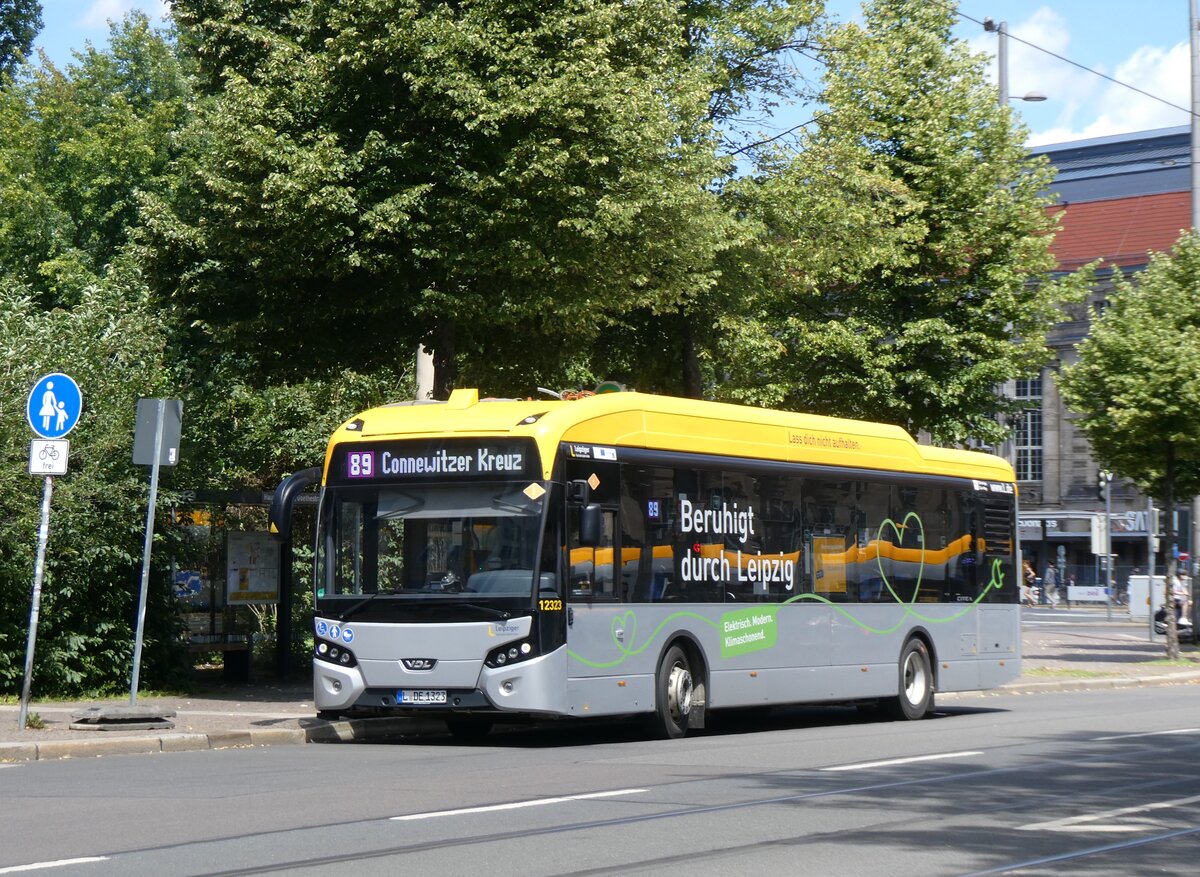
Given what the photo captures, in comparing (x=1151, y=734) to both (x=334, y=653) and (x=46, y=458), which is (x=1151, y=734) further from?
(x=46, y=458)

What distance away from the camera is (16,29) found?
54500 millimetres

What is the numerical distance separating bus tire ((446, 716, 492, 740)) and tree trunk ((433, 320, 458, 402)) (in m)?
4.94

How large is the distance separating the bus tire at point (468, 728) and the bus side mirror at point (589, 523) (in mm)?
2634

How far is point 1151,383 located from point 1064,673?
19.6 feet

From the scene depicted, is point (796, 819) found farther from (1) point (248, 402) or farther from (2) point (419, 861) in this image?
(1) point (248, 402)

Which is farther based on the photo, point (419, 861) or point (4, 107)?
point (4, 107)

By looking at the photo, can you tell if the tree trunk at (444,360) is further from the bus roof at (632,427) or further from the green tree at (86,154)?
the green tree at (86,154)

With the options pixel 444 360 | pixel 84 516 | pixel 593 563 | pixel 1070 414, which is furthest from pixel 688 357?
pixel 1070 414

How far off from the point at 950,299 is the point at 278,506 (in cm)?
1907

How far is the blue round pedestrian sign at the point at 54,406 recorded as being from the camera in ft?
51.9

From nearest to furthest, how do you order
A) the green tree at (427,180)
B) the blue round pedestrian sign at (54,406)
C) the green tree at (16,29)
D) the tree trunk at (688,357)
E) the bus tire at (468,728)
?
the blue round pedestrian sign at (54,406)
the bus tire at (468,728)
the green tree at (427,180)
the tree trunk at (688,357)
the green tree at (16,29)

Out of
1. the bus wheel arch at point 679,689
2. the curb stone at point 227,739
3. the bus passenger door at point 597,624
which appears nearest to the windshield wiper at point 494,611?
the bus passenger door at point 597,624

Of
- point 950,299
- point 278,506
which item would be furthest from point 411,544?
point 950,299

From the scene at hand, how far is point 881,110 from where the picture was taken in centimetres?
3272
